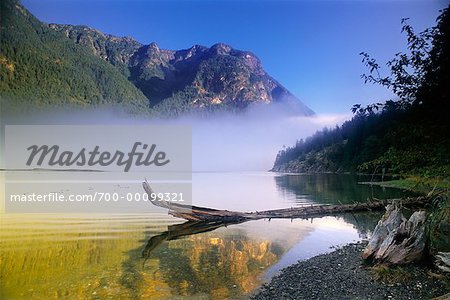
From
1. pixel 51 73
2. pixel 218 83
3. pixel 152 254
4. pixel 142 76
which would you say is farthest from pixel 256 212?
pixel 51 73

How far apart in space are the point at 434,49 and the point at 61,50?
213827 millimetres

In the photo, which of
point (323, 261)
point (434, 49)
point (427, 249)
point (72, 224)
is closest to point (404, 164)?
point (427, 249)

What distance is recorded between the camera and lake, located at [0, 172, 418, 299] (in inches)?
388

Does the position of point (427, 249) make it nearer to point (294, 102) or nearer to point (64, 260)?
point (64, 260)

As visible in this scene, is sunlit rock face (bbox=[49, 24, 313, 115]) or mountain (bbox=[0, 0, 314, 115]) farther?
mountain (bbox=[0, 0, 314, 115])

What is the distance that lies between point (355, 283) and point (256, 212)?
49.0 feet

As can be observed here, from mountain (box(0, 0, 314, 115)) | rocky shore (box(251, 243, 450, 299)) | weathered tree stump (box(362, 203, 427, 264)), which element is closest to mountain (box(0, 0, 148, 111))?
mountain (box(0, 0, 314, 115))

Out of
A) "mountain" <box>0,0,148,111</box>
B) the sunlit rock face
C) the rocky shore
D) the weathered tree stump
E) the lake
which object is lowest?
the lake

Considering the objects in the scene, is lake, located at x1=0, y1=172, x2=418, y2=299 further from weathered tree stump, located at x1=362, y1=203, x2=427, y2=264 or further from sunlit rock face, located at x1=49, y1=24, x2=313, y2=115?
sunlit rock face, located at x1=49, y1=24, x2=313, y2=115

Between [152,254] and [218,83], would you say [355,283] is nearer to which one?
[152,254]

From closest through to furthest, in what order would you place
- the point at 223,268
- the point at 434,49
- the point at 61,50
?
the point at 434,49 < the point at 223,268 < the point at 61,50

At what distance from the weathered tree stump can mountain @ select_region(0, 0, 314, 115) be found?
62.2m

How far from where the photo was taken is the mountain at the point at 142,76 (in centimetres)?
10712

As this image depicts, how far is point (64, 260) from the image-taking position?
13086 millimetres
